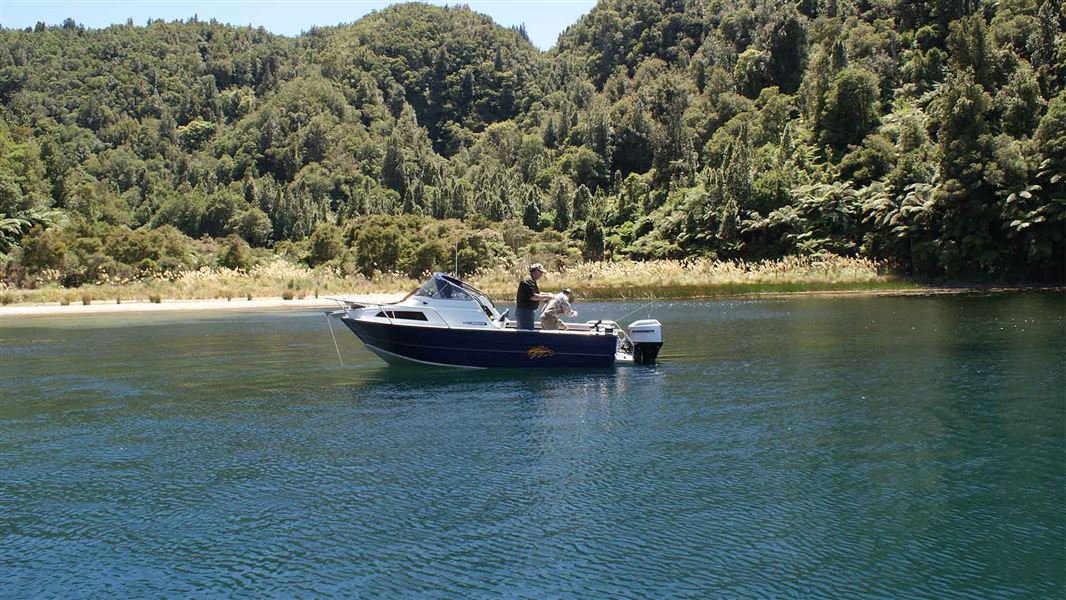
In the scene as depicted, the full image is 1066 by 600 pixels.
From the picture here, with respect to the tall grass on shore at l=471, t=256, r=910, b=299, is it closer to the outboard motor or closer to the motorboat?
the outboard motor

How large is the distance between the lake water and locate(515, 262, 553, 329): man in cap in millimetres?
1426

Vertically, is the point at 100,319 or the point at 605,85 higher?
the point at 605,85

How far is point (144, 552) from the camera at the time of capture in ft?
34.1

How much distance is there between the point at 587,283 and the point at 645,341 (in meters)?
31.7

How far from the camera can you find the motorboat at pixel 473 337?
23.3 meters

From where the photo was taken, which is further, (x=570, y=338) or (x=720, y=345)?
(x=720, y=345)

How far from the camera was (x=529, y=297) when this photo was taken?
2291cm

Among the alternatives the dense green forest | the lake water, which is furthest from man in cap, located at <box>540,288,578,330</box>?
the dense green forest

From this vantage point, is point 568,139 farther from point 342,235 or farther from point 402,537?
point 402,537

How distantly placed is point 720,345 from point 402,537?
19063 millimetres

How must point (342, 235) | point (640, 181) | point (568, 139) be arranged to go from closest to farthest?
point (342, 235) → point (640, 181) → point (568, 139)

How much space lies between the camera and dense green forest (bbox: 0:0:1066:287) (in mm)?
56750

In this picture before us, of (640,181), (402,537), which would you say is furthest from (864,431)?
(640,181)

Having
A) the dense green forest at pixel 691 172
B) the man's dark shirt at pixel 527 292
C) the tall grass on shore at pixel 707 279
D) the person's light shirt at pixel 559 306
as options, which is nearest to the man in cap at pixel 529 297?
the man's dark shirt at pixel 527 292
